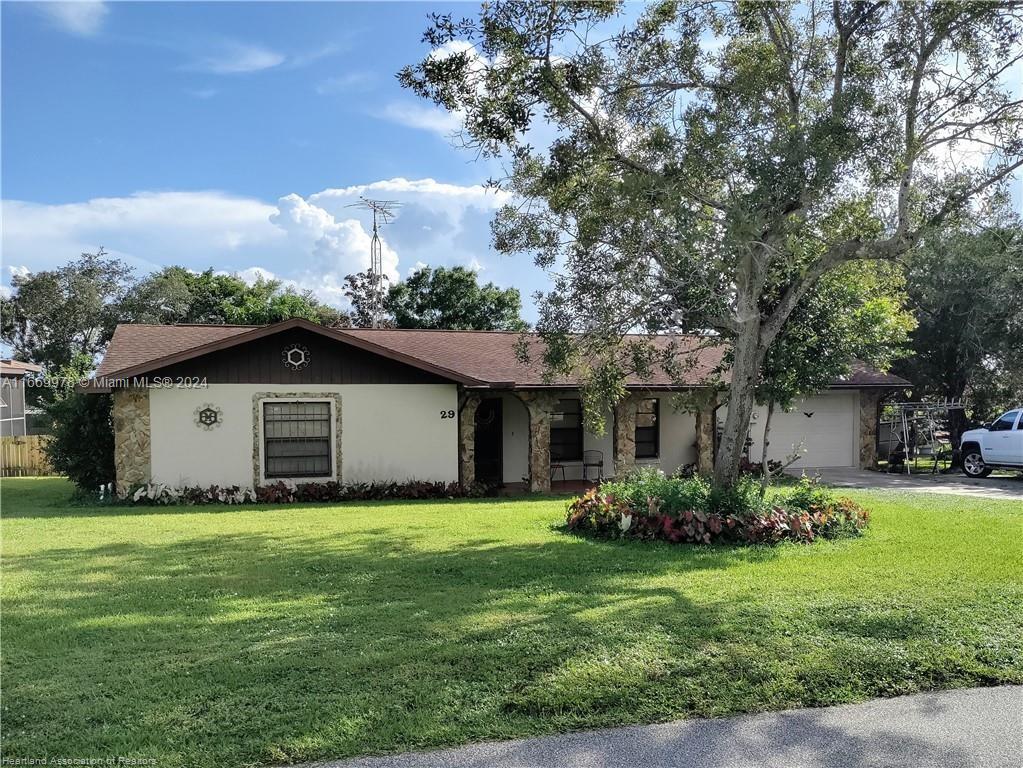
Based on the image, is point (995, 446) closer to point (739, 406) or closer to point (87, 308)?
point (739, 406)

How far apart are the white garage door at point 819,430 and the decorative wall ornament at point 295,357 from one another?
482 inches

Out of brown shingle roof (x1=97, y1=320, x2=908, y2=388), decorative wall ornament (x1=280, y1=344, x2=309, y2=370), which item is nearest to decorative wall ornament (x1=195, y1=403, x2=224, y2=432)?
brown shingle roof (x1=97, y1=320, x2=908, y2=388)

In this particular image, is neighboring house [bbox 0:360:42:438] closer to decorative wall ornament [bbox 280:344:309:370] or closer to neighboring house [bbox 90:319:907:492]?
neighboring house [bbox 90:319:907:492]

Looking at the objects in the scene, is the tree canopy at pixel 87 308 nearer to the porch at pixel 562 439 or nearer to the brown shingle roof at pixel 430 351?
the brown shingle roof at pixel 430 351

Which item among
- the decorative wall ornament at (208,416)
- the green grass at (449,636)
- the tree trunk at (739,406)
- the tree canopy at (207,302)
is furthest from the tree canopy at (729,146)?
the tree canopy at (207,302)

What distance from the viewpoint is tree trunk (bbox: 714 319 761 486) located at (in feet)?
36.3

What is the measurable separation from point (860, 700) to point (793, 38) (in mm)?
9162

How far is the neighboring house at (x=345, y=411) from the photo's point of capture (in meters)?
14.7

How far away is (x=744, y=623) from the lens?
5883 mm

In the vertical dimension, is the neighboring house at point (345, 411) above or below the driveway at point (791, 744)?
above

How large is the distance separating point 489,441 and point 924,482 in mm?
10505

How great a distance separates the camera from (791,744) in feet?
13.4

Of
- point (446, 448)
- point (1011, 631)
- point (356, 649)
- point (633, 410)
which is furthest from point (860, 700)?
point (633, 410)

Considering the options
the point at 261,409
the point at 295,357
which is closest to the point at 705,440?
the point at 295,357
